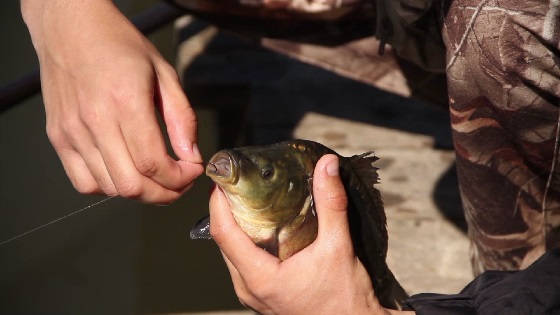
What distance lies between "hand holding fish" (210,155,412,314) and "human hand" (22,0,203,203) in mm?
148

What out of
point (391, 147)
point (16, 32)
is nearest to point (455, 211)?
point (391, 147)

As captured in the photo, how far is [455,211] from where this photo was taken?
2.45 m

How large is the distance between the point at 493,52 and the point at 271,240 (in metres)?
0.61

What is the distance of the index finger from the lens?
1346 mm

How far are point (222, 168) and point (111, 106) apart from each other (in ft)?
0.76

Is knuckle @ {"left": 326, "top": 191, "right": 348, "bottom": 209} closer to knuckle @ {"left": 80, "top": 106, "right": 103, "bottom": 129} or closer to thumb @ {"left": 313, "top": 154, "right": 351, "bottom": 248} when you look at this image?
thumb @ {"left": 313, "top": 154, "right": 351, "bottom": 248}

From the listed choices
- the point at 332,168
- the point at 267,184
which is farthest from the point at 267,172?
the point at 332,168

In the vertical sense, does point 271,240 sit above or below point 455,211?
above

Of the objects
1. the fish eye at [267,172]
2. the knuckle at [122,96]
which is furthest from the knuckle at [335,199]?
the knuckle at [122,96]

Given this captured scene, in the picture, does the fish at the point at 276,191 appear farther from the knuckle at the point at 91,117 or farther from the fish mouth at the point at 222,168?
the knuckle at the point at 91,117

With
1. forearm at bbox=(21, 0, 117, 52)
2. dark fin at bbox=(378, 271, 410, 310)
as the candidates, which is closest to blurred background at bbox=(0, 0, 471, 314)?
dark fin at bbox=(378, 271, 410, 310)

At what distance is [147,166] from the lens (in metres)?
1.30

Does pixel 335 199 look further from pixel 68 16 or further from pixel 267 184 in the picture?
pixel 68 16

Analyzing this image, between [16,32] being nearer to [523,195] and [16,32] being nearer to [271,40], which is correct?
[271,40]
